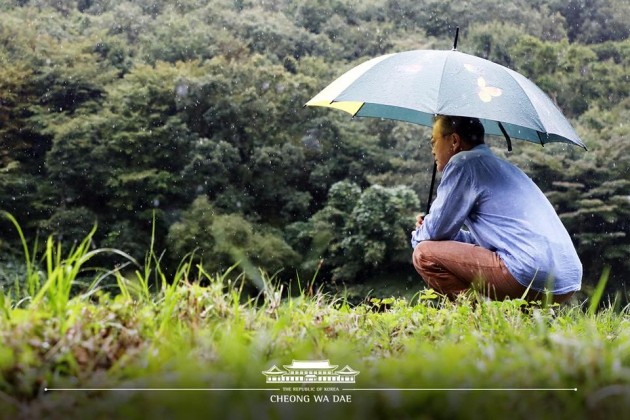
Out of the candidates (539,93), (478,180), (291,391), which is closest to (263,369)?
(291,391)

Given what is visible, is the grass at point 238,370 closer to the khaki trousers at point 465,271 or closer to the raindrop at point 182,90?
the khaki trousers at point 465,271

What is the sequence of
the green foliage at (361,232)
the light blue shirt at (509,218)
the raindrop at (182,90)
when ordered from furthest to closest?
the raindrop at (182,90) < the green foliage at (361,232) < the light blue shirt at (509,218)

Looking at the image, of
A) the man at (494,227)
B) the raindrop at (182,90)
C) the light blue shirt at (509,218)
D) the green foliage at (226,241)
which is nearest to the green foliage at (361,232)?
the green foliage at (226,241)

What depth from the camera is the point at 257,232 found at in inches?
550

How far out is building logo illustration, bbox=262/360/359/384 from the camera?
96 cm

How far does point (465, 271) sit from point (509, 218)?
25 centimetres

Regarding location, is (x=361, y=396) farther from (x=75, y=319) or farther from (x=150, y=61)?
(x=150, y=61)

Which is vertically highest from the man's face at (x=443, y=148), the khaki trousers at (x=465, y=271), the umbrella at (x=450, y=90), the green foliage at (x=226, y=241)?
the umbrella at (x=450, y=90)

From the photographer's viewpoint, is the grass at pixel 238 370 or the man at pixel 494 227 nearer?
the grass at pixel 238 370

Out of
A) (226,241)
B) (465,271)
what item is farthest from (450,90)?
(226,241)

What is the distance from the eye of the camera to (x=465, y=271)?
7.55 ft

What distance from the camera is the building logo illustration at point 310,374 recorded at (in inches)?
37.7

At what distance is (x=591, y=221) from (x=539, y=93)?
1170 centimetres

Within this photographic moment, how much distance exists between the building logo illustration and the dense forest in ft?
38.1
